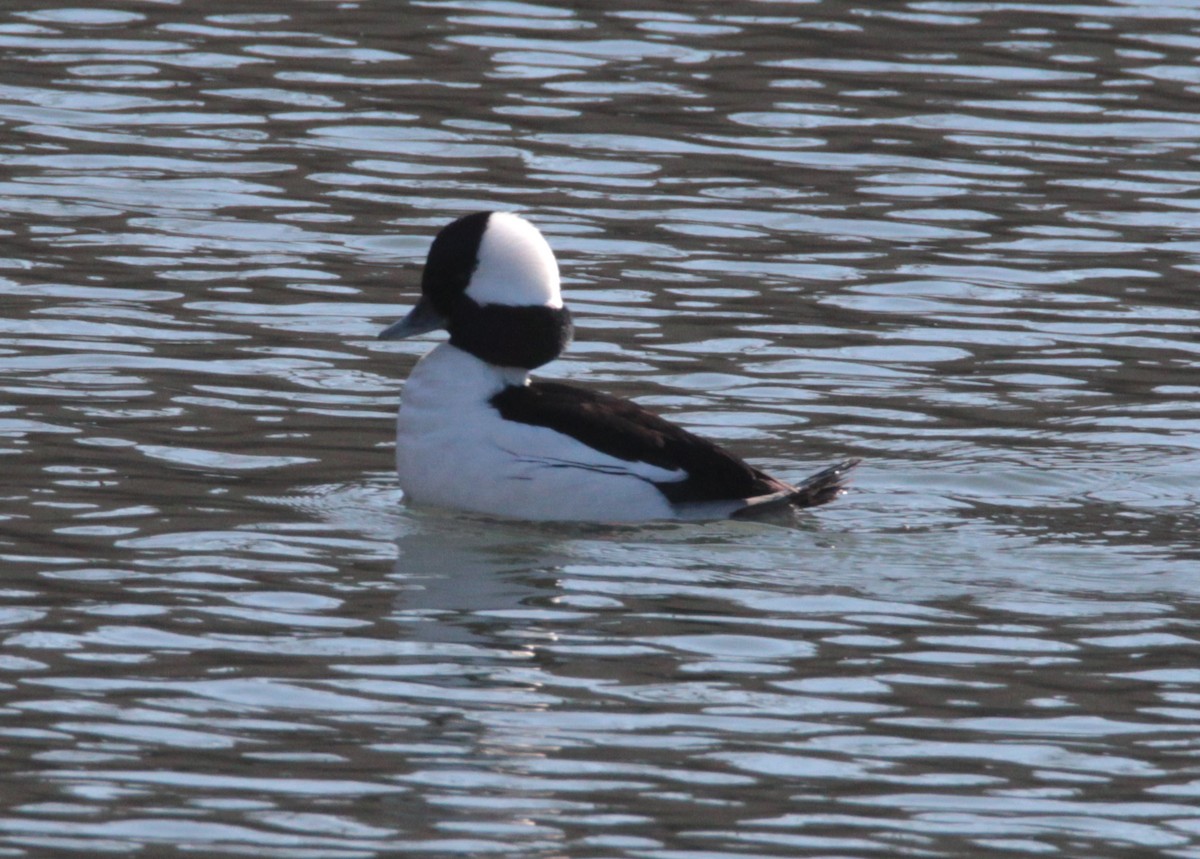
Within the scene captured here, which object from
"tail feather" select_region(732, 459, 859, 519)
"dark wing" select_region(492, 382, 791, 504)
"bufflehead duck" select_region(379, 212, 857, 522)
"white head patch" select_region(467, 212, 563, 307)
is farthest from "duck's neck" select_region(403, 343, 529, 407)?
"tail feather" select_region(732, 459, 859, 519)

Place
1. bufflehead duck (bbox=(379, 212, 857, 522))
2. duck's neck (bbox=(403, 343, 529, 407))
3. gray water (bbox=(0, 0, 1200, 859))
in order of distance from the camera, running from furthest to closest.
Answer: duck's neck (bbox=(403, 343, 529, 407))
bufflehead duck (bbox=(379, 212, 857, 522))
gray water (bbox=(0, 0, 1200, 859))

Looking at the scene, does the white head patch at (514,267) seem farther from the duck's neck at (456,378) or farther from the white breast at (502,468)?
the white breast at (502,468)

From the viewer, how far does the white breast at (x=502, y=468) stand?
8.61 meters

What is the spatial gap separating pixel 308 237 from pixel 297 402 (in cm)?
258

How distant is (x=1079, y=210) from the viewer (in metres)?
13.4

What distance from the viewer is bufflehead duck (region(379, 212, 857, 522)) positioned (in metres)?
8.61

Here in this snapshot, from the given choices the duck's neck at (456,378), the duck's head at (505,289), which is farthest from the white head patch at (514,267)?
the duck's neck at (456,378)

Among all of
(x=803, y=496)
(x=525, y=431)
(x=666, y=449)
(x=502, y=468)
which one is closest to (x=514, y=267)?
(x=525, y=431)

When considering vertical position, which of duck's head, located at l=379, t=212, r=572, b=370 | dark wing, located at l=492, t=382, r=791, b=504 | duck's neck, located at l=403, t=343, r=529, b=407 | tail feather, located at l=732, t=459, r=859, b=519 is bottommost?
tail feather, located at l=732, t=459, r=859, b=519

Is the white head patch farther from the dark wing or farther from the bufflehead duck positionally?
the dark wing

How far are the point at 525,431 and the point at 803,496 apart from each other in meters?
1.07

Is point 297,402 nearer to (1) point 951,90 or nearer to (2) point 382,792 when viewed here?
(2) point 382,792

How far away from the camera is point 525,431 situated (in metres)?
8.74

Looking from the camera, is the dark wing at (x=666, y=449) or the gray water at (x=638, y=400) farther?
the dark wing at (x=666, y=449)
